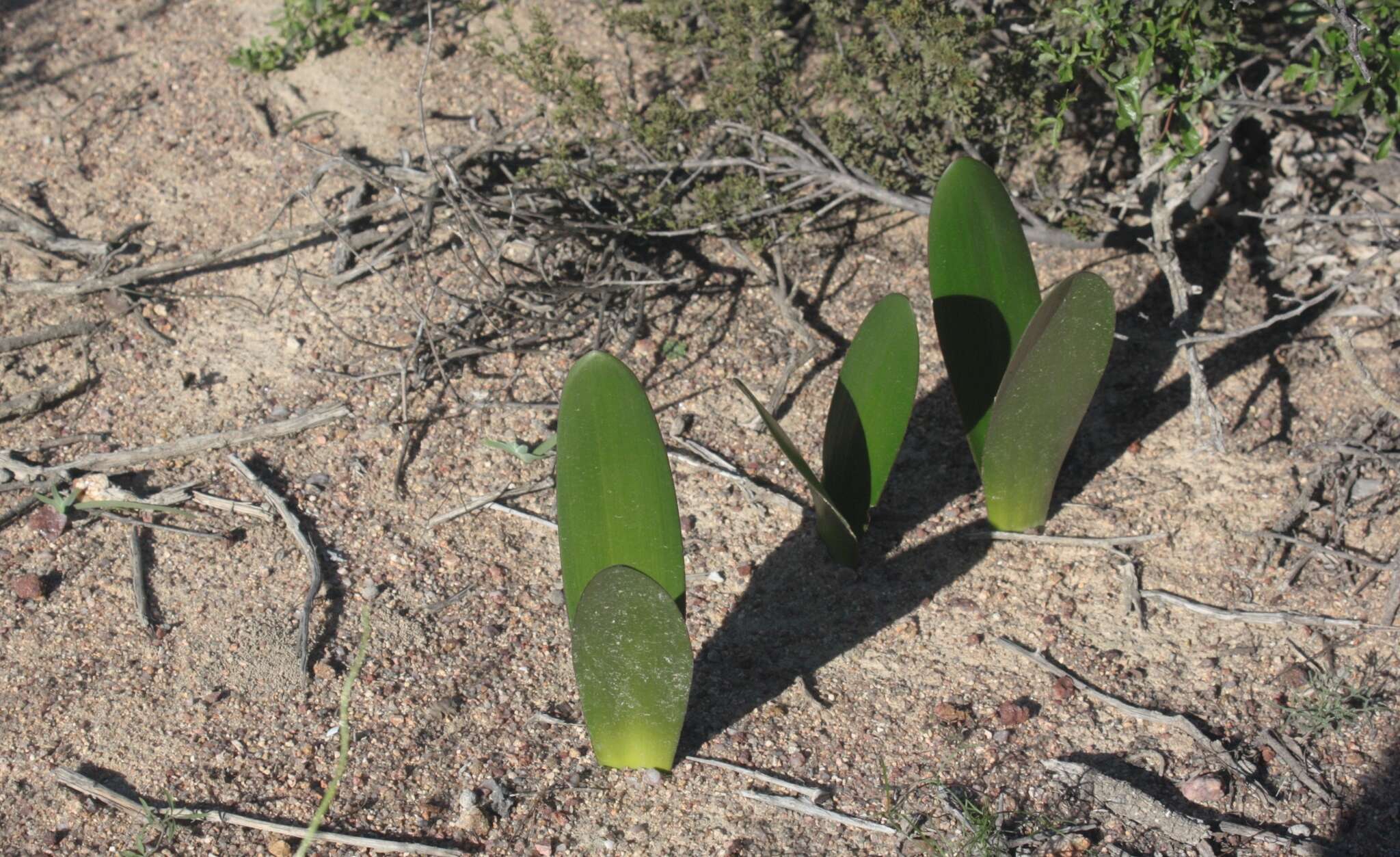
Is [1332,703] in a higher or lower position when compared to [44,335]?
lower

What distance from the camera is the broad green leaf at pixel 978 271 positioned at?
7.61 feet

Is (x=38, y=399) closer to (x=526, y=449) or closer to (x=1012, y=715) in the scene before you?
(x=526, y=449)

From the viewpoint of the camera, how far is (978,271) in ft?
7.68

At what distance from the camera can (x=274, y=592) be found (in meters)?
2.50

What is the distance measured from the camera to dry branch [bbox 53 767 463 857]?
6.70ft

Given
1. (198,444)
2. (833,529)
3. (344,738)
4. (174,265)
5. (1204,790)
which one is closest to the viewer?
(344,738)

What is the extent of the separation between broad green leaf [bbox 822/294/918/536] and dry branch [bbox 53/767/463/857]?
1026mm

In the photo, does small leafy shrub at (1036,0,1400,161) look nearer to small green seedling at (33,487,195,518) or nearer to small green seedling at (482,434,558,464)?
small green seedling at (482,434,558,464)

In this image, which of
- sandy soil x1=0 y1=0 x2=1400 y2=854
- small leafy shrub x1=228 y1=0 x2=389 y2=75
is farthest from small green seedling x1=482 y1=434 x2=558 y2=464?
small leafy shrub x1=228 y1=0 x2=389 y2=75

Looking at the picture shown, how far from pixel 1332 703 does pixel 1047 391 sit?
32.9 inches

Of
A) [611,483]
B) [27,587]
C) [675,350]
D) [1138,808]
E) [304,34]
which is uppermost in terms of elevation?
[304,34]

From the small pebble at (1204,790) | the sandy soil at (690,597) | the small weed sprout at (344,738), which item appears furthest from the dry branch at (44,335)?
the small pebble at (1204,790)

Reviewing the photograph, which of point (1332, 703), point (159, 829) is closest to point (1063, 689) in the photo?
point (1332, 703)

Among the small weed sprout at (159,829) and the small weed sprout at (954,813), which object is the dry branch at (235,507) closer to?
the small weed sprout at (159,829)
